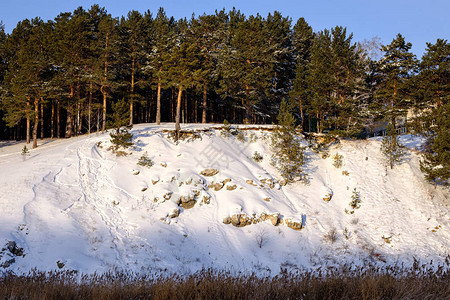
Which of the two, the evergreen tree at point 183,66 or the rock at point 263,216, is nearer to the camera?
the rock at point 263,216

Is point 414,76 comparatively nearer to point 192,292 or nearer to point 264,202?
point 264,202

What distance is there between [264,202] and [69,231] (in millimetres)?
10357

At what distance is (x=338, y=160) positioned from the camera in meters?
20.9

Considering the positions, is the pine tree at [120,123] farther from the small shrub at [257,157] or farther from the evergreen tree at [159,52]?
the small shrub at [257,157]

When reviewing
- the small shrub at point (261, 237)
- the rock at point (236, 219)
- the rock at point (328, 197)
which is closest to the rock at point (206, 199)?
the rock at point (236, 219)

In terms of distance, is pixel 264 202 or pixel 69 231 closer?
pixel 69 231

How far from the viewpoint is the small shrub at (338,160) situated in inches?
814

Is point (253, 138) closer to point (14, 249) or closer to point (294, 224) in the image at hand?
point (294, 224)

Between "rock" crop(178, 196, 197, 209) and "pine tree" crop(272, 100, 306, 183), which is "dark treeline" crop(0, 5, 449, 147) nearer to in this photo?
"pine tree" crop(272, 100, 306, 183)

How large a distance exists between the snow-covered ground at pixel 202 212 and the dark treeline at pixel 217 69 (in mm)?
5581

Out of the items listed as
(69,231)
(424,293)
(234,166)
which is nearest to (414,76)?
(234,166)

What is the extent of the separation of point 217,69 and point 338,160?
63.4ft

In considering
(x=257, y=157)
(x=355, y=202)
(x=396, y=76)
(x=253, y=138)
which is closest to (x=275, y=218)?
(x=355, y=202)

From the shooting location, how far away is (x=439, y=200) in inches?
679
